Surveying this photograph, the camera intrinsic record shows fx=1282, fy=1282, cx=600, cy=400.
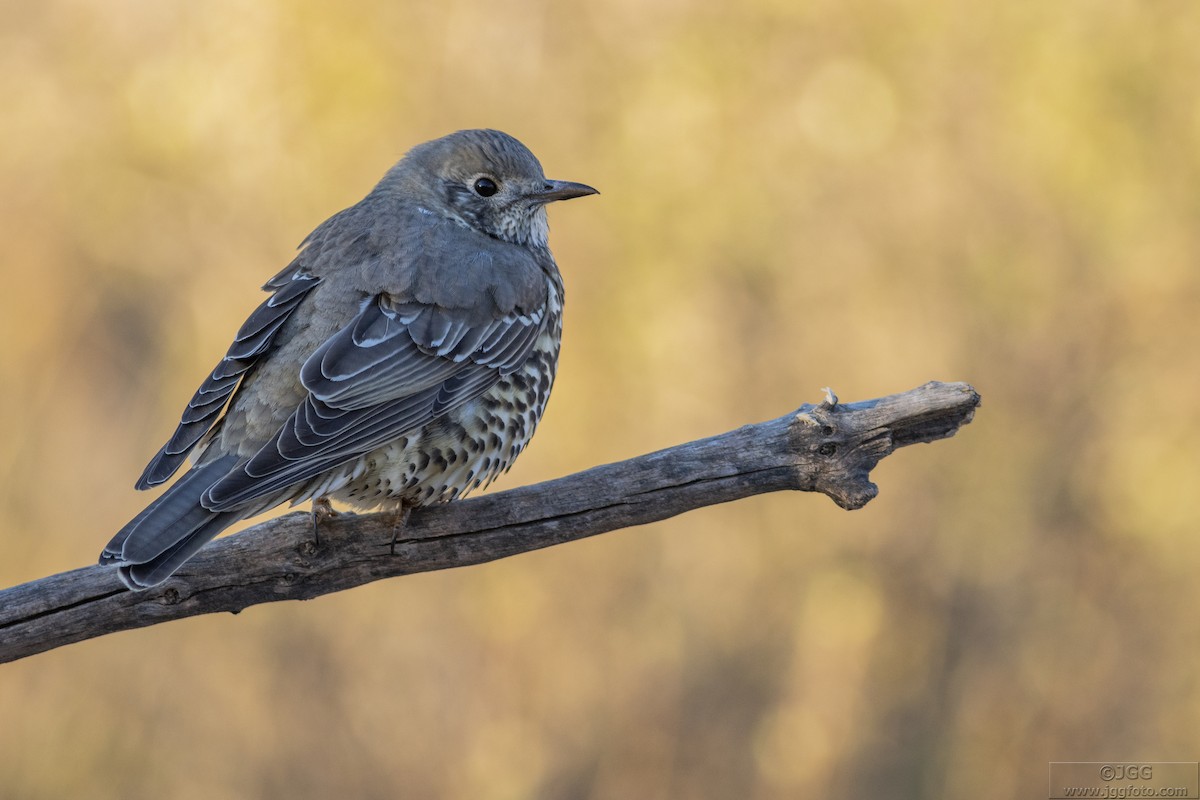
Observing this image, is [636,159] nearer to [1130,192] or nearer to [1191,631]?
[1130,192]

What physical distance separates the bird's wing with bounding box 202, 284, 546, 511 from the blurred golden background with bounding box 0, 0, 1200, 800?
113 inches

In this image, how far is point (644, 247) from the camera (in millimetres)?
8273

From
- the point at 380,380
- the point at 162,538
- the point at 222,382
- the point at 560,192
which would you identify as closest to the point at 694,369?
the point at 560,192

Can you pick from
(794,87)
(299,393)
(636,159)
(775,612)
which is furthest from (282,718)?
(794,87)

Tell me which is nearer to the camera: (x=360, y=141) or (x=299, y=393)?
(x=299, y=393)

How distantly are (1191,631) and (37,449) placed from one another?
7073mm

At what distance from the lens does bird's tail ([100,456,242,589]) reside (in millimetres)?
3973

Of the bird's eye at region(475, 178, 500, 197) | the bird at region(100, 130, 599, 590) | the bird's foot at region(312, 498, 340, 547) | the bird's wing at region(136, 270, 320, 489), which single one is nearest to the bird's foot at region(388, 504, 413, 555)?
the bird at region(100, 130, 599, 590)

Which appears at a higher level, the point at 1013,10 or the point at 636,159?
the point at 1013,10

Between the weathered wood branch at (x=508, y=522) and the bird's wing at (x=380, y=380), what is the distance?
456 millimetres

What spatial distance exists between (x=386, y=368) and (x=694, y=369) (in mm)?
3515

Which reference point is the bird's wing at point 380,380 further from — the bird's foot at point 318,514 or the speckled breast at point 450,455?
the bird's foot at point 318,514

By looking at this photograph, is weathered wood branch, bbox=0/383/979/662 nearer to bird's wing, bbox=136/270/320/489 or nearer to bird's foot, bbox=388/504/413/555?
bird's foot, bbox=388/504/413/555

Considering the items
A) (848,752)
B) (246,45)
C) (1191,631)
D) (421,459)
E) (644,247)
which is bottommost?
(848,752)
